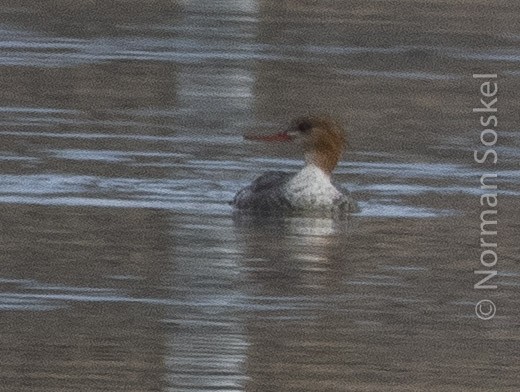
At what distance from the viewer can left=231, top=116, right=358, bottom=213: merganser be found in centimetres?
1441

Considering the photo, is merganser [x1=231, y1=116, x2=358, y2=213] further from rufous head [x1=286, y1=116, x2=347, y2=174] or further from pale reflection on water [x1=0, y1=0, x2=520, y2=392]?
pale reflection on water [x1=0, y1=0, x2=520, y2=392]

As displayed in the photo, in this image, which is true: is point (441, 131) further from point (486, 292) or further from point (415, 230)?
point (486, 292)

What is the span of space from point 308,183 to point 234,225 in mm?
923

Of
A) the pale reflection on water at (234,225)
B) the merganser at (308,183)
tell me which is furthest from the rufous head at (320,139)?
the pale reflection on water at (234,225)

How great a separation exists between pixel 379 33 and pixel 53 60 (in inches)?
215

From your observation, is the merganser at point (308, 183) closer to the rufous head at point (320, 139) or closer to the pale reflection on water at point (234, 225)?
the rufous head at point (320, 139)

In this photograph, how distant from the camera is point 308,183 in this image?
48.1 ft

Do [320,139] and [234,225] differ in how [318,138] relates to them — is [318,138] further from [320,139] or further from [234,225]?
[234,225]

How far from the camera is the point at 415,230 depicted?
45.1 feet

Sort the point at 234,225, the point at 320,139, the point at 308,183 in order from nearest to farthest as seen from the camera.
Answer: the point at 234,225 < the point at 308,183 < the point at 320,139

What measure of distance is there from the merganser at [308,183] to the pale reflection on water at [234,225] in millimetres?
119

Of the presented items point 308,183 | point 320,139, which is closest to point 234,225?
point 308,183

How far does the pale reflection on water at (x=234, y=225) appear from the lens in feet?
32.7

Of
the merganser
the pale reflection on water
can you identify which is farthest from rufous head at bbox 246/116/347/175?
the pale reflection on water
